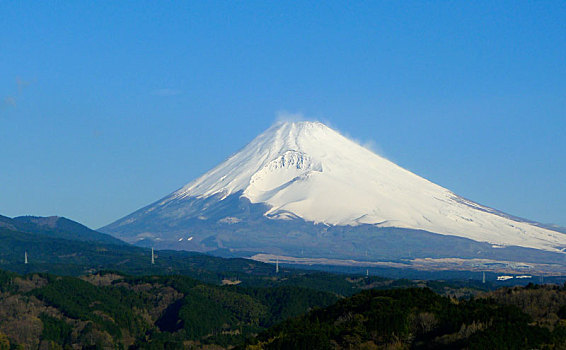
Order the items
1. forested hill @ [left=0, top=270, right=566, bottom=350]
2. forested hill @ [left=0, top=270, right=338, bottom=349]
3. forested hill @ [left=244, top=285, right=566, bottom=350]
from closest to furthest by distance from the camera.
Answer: forested hill @ [left=244, top=285, right=566, bottom=350], forested hill @ [left=0, top=270, right=566, bottom=350], forested hill @ [left=0, top=270, right=338, bottom=349]

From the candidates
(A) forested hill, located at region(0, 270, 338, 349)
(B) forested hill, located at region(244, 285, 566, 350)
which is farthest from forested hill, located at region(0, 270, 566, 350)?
(A) forested hill, located at region(0, 270, 338, 349)

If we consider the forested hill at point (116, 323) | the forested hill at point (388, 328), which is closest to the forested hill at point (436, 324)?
the forested hill at point (388, 328)

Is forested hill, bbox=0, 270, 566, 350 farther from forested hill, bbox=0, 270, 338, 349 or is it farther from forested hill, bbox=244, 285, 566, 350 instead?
forested hill, bbox=0, 270, 338, 349

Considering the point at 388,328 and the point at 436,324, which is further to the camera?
the point at 388,328

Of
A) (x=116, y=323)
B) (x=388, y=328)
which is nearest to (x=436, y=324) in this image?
(x=388, y=328)

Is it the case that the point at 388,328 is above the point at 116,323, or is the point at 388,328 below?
above

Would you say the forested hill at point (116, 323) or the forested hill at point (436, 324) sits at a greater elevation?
the forested hill at point (436, 324)

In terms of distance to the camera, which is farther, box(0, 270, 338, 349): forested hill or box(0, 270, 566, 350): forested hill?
box(0, 270, 338, 349): forested hill

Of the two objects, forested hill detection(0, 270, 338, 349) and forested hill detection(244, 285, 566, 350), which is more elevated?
forested hill detection(244, 285, 566, 350)

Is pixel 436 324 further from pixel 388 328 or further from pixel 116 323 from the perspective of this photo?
pixel 116 323

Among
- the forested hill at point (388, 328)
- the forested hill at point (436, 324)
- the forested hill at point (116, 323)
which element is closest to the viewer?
the forested hill at point (436, 324)

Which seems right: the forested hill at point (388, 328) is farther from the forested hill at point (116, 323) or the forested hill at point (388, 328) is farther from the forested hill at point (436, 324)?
the forested hill at point (116, 323)

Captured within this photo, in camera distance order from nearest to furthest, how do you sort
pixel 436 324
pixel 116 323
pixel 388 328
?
pixel 436 324 → pixel 388 328 → pixel 116 323
